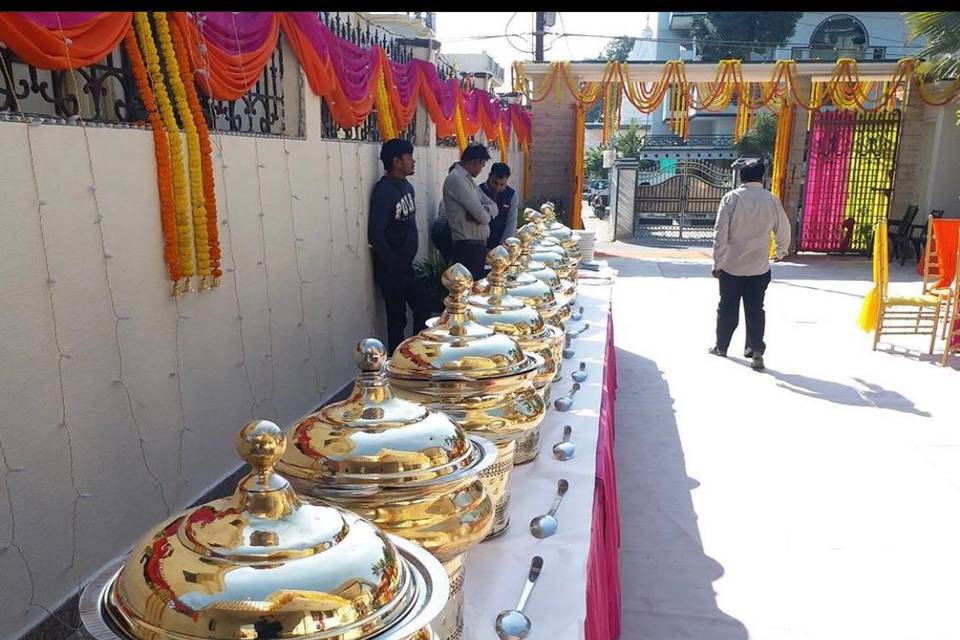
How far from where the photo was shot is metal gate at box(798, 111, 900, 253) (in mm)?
9906

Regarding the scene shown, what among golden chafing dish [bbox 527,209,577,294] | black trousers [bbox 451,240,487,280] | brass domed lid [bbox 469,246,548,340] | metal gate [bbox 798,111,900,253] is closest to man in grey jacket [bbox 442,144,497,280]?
black trousers [bbox 451,240,487,280]

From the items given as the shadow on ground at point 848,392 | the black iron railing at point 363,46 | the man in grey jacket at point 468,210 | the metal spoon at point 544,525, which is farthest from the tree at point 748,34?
the metal spoon at point 544,525

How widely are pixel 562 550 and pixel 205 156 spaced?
1781 millimetres

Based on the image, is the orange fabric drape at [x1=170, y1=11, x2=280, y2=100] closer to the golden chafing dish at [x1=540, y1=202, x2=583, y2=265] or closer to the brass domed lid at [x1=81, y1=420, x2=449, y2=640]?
the golden chafing dish at [x1=540, y1=202, x2=583, y2=265]

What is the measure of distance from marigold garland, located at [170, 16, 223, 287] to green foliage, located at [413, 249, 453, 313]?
203 cm

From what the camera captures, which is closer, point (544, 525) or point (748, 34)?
point (544, 525)

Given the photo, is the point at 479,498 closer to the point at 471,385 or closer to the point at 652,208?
the point at 471,385

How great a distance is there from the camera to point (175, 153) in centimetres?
228

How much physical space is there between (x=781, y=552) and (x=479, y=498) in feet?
6.01

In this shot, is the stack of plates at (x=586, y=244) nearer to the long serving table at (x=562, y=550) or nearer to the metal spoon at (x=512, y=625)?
the long serving table at (x=562, y=550)

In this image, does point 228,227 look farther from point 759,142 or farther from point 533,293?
point 759,142

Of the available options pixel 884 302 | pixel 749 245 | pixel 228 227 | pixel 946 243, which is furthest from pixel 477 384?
pixel 946 243

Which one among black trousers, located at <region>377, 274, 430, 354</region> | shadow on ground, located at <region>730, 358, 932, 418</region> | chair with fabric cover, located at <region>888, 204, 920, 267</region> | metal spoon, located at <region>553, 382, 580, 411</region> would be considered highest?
metal spoon, located at <region>553, 382, 580, 411</region>

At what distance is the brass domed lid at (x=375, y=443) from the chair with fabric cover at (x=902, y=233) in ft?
32.5
